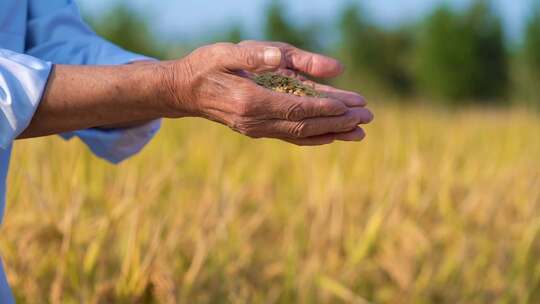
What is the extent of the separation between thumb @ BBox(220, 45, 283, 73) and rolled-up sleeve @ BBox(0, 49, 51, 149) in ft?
0.70

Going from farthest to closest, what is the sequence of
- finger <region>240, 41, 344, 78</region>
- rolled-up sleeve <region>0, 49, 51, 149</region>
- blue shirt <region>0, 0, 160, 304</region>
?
1. blue shirt <region>0, 0, 160, 304</region>
2. finger <region>240, 41, 344, 78</region>
3. rolled-up sleeve <region>0, 49, 51, 149</region>

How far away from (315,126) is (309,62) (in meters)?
0.11

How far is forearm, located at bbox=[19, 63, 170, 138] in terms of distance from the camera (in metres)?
1.01

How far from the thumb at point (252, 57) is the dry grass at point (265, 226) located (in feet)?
3.07

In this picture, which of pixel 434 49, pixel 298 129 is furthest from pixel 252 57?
pixel 434 49

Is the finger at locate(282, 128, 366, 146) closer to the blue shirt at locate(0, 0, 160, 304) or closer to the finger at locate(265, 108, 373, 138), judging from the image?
the finger at locate(265, 108, 373, 138)

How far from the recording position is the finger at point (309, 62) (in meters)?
1.09

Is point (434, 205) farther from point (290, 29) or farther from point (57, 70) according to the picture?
point (290, 29)

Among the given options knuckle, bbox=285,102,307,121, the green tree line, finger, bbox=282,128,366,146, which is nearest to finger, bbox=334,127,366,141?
finger, bbox=282,128,366,146

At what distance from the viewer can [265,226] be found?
2.76 m

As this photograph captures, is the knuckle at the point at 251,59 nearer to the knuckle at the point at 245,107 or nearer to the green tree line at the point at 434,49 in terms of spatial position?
the knuckle at the point at 245,107

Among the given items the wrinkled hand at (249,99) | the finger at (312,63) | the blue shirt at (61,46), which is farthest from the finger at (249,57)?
the blue shirt at (61,46)

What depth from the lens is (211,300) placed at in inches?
78.9

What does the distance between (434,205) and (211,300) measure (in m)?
1.26
